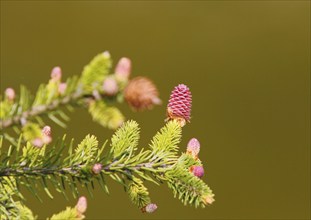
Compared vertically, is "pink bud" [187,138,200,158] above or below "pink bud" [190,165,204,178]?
above

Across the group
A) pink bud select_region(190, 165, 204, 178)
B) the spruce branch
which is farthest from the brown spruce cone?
pink bud select_region(190, 165, 204, 178)

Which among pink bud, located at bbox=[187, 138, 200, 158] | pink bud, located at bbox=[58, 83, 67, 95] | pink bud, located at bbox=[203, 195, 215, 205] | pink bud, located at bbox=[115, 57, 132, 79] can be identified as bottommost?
pink bud, located at bbox=[203, 195, 215, 205]

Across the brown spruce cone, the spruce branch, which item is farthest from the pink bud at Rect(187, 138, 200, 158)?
the brown spruce cone

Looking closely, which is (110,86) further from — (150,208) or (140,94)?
(150,208)

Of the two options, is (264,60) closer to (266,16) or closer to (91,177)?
(266,16)

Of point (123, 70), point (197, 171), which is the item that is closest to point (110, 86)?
point (123, 70)

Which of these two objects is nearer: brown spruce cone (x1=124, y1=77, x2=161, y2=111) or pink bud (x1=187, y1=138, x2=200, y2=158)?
brown spruce cone (x1=124, y1=77, x2=161, y2=111)

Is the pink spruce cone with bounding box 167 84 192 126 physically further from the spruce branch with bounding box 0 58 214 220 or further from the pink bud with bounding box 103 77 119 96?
the pink bud with bounding box 103 77 119 96

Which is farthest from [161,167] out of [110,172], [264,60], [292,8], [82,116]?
[292,8]
